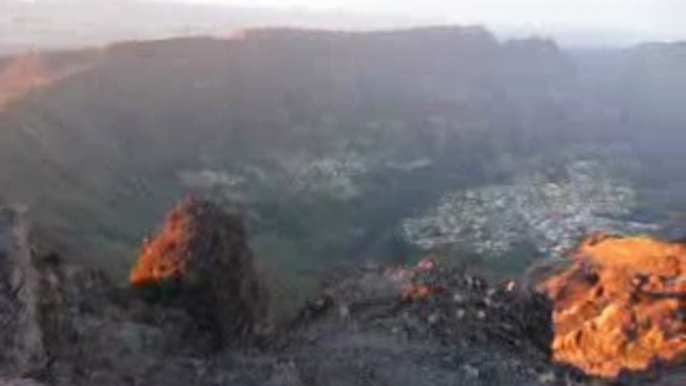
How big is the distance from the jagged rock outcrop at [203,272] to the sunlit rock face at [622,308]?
7432 millimetres

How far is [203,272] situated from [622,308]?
14.2 m

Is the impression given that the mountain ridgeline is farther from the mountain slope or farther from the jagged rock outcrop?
the jagged rock outcrop

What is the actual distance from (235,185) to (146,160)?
13.8 feet

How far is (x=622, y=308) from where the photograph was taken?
31562 millimetres

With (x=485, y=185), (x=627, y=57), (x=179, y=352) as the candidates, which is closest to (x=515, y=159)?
(x=485, y=185)

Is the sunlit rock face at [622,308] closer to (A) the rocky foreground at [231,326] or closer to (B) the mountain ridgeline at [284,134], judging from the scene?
(A) the rocky foreground at [231,326]

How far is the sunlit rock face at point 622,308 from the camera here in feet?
94.8

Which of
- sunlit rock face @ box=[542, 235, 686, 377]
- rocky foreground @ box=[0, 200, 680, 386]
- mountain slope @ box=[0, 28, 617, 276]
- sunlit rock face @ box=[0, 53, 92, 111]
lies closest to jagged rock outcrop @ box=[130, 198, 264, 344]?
rocky foreground @ box=[0, 200, 680, 386]

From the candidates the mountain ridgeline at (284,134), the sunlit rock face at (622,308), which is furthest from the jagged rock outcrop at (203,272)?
the mountain ridgeline at (284,134)

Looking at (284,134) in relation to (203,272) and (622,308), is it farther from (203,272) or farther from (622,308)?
(203,272)

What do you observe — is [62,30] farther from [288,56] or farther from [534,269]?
[534,269]

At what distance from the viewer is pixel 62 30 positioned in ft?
307

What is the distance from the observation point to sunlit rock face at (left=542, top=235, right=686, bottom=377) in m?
28.9

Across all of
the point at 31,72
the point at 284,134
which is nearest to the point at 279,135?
the point at 284,134
